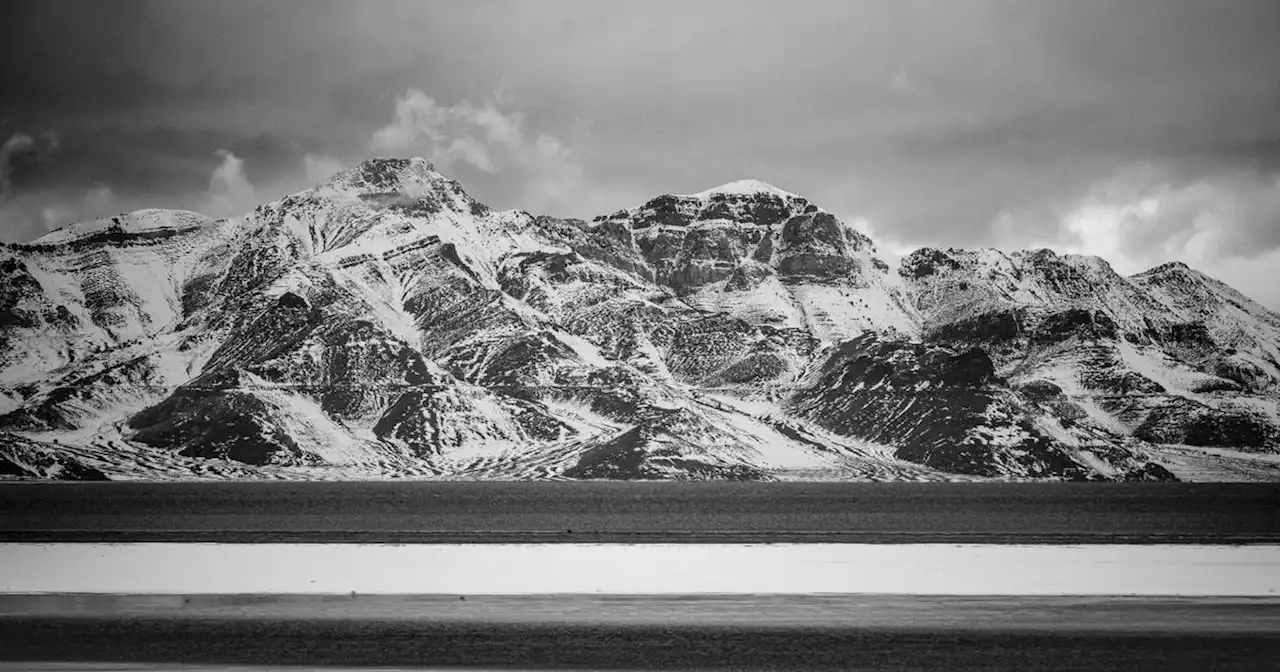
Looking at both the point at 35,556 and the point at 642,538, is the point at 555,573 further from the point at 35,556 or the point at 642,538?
the point at 642,538

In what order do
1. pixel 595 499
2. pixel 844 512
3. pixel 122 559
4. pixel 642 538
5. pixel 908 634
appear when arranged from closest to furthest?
pixel 908 634
pixel 122 559
pixel 642 538
pixel 844 512
pixel 595 499

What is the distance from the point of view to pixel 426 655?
24344 millimetres

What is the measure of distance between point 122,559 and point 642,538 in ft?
131

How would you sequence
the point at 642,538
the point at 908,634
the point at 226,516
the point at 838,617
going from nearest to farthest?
the point at 908,634 < the point at 838,617 < the point at 642,538 < the point at 226,516

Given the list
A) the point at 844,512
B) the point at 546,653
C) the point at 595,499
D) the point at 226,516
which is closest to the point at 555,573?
the point at 546,653

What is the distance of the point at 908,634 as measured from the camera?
1062 inches

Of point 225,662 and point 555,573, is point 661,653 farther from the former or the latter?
point 555,573

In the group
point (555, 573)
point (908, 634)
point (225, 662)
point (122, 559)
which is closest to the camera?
point (225, 662)

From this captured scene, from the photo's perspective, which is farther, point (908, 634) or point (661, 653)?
point (908, 634)

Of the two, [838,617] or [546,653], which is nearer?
[546,653]

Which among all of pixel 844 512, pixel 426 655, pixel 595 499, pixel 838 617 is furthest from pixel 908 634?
pixel 595 499

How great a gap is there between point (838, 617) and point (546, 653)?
8.30 m

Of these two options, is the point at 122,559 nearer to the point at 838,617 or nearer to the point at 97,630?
the point at 97,630

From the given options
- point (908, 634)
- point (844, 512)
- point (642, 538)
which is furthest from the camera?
point (844, 512)
